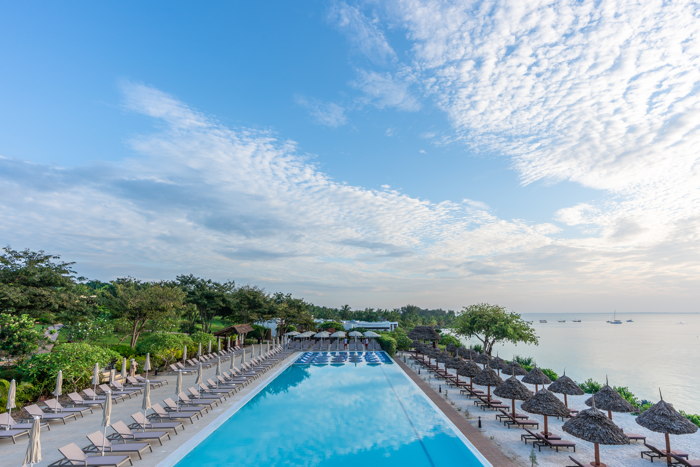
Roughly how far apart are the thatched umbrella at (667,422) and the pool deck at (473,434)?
355 centimetres

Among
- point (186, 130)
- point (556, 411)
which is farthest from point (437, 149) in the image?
point (556, 411)

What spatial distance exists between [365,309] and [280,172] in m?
71.7

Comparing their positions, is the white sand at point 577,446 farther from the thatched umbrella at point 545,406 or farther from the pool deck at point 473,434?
the thatched umbrella at point 545,406

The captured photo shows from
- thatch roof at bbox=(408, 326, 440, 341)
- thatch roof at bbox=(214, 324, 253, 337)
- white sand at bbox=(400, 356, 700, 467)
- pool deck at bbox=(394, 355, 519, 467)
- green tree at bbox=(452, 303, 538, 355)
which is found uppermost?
green tree at bbox=(452, 303, 538, 355)

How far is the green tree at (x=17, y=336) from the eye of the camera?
14.0 metres

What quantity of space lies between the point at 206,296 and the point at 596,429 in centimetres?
3705

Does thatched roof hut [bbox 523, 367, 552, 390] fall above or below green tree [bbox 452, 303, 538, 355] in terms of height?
below

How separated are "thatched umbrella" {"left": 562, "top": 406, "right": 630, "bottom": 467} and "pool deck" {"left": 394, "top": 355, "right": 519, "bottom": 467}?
1683mm

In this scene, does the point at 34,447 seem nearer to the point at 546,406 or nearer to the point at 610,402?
the point at 546,406

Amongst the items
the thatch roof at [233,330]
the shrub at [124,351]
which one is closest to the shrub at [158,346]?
the shrub at [124,351]

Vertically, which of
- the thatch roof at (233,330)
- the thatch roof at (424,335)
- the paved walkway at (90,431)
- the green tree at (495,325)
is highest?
the green tree at (495,325)

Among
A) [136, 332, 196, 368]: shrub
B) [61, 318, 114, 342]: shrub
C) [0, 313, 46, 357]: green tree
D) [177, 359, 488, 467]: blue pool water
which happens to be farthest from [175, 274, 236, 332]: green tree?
[0, 313, 46, 357]: green tree

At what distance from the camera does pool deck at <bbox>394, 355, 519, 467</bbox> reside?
9648 millimetres

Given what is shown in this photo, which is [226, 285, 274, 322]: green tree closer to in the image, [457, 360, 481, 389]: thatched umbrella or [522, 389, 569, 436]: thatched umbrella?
[457, 360, 481, 389]: thatched umbrella
